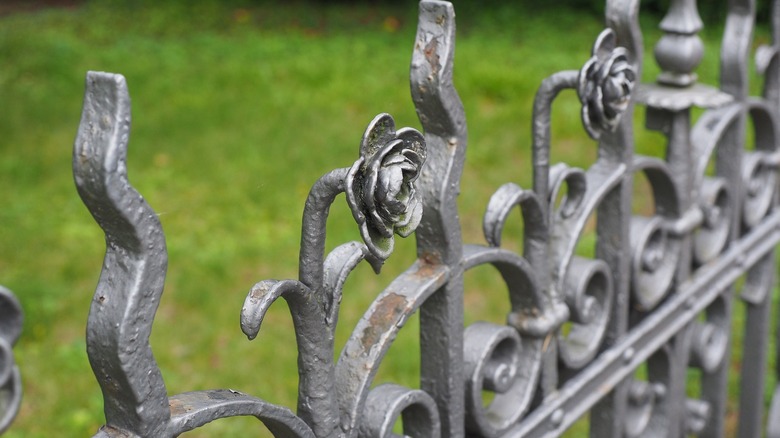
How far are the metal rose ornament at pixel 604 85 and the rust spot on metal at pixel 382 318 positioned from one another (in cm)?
36

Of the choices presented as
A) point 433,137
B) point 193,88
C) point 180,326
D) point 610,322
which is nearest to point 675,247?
point 610,322

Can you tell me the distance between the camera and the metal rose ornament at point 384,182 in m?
0.86

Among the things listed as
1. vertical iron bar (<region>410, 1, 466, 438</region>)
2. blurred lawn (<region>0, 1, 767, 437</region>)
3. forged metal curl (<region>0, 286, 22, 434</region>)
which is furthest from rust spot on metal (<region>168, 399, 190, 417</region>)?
blurred lawn (<region>0, 1, 767, 437</region>)

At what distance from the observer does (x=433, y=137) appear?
1.12m

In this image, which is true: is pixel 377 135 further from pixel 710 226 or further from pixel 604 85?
pixel 710 226

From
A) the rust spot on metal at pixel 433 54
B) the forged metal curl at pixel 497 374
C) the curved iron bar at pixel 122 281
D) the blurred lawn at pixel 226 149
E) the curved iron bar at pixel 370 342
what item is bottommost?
the blurred lawn at pixel 226 149

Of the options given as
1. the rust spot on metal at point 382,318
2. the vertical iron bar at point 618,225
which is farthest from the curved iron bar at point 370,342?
the vertical iron bar at point 618,225

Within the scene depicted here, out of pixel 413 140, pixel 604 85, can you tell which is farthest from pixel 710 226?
pixel 413 140

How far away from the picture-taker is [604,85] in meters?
1.25

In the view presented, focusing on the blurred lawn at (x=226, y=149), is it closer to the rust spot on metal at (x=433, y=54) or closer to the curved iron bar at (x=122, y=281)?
the rust spot on metal at (x=433, y=54)

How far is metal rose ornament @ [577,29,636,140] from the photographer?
1231mm

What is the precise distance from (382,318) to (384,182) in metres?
0.26

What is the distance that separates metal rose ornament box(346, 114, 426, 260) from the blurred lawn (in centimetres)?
186

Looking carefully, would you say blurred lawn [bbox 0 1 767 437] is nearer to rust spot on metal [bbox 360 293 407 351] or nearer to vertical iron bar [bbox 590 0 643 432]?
vertical iron bar [bbox 590 0 643 432]
